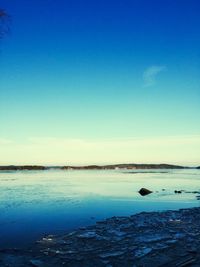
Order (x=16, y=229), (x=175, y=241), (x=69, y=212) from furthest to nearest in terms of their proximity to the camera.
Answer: (x=69, y=212)
(x=16, y=229)
(x=175, y=241)

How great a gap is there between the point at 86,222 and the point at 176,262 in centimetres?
892

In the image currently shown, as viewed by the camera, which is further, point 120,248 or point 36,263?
point 120,248

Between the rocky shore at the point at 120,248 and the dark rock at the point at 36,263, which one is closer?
the dark rock at the point at 36,263

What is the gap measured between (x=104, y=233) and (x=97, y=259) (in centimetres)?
375

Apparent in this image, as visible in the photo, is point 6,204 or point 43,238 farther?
point 6,204

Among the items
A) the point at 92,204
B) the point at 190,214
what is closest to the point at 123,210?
the point at 92,204

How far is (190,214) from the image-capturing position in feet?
60.4

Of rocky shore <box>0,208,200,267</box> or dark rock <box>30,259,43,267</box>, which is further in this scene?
rocky shore <box>0,208,200,267</box>

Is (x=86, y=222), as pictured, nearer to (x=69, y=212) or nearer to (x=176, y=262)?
(x=69, y=212)

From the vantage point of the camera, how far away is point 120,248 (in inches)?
444

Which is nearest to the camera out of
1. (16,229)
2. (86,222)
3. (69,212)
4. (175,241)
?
(175,241)

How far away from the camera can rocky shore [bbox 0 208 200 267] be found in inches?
379

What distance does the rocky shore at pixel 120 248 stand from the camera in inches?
379

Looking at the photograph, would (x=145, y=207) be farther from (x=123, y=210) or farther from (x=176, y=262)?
(x=176, y=262)
